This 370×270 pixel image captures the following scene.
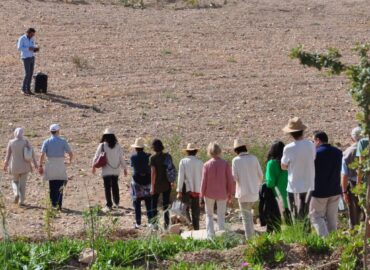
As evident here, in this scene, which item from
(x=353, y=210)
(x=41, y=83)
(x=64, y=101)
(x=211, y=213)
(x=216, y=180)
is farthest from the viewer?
(x=41, y=83)

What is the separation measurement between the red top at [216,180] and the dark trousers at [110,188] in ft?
9.12

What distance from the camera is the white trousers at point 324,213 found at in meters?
12.3

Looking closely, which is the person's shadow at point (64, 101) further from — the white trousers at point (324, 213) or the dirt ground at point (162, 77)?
the white trousers at point (324, 213)

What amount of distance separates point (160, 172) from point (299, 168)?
2.33 m

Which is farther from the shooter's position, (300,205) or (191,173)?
(191,173)

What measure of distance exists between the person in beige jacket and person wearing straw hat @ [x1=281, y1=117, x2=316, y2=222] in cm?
457

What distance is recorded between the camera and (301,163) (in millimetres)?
12203

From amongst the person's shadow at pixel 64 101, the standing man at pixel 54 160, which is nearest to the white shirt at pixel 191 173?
the standing man at pixel 54 160

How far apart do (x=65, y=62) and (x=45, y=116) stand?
3987 mm

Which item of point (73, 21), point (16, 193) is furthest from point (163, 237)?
point (73, 21)

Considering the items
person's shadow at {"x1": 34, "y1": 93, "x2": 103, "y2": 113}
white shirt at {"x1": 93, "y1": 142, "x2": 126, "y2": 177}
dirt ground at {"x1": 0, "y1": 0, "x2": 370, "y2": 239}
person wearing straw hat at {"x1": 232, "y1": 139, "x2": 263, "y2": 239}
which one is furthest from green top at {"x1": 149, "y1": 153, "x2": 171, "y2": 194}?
person's shadow at {"x1": 34, "y1": 93, "x2": 103, "y2": 113}

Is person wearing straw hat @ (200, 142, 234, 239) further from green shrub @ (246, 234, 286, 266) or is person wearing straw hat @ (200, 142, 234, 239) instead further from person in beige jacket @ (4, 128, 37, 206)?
person in beige jacket @ (4, 128, 37, 206)

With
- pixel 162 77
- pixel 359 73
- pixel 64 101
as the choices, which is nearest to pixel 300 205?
pixel 359 73

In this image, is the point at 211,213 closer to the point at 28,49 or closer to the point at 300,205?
the point at 300,205
